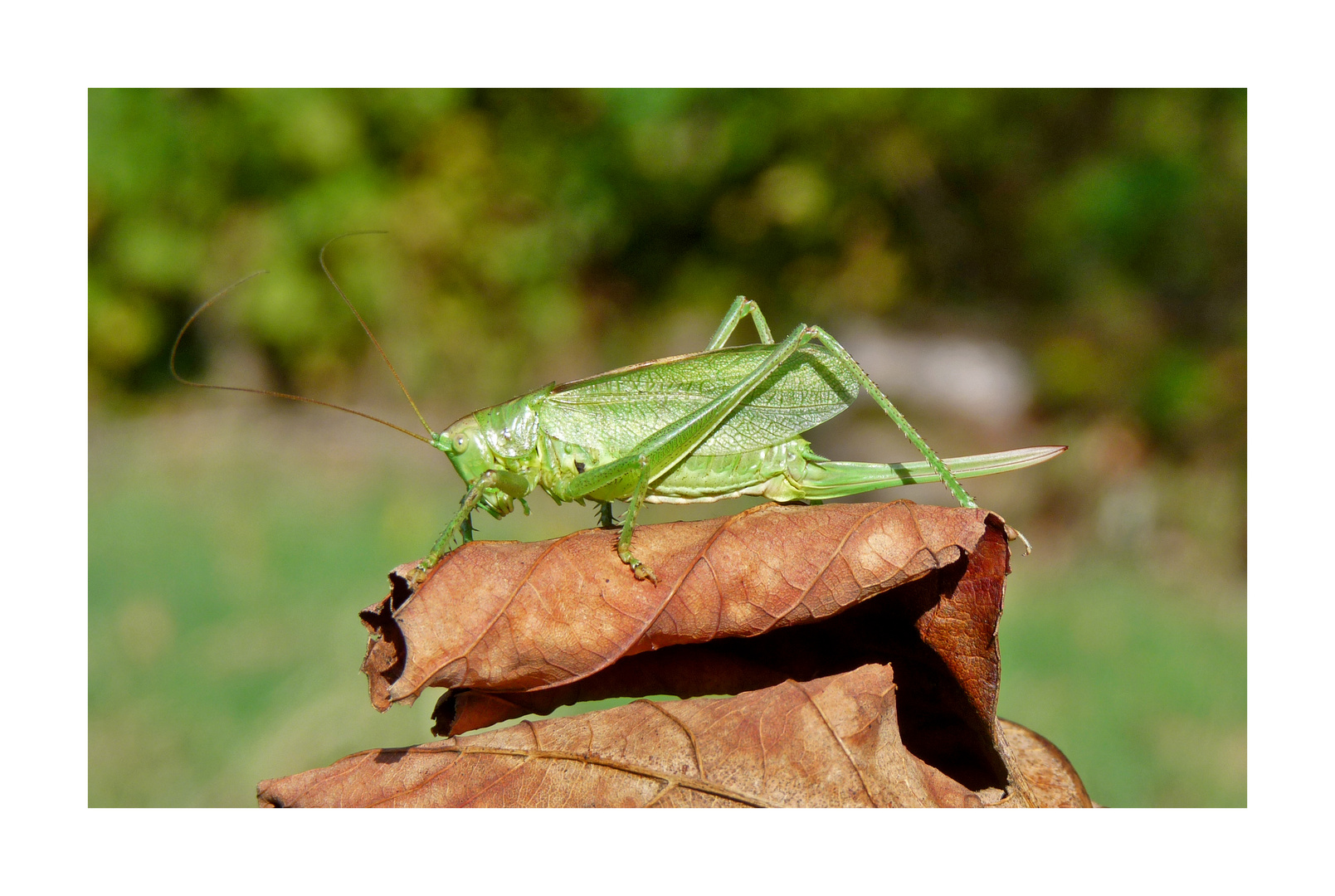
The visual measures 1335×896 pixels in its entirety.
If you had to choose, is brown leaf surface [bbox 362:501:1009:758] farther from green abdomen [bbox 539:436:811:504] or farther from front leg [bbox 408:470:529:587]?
green abdomen [bbox 539:436:811:504]

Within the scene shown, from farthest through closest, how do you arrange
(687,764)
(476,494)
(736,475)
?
(736,475) < (476,494) < (687,764)

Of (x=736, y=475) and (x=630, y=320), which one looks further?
(x=630, y=320)

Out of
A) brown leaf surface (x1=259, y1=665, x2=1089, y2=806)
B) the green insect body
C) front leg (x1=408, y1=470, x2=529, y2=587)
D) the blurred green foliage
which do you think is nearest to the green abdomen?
the green insect body

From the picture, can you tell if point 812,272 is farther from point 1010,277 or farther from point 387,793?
point 387,793

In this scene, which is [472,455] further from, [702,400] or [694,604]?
[694,604]

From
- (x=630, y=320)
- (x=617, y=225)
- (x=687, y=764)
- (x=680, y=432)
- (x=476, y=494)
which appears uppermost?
(x=617, y=225)

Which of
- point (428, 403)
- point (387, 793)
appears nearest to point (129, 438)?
point (428, 403)

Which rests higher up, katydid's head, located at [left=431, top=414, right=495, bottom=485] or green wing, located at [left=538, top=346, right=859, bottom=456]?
green wing, located at [left=538, top=346, right=859, bottom=456]

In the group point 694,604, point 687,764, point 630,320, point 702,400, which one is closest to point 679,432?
point 702,400
